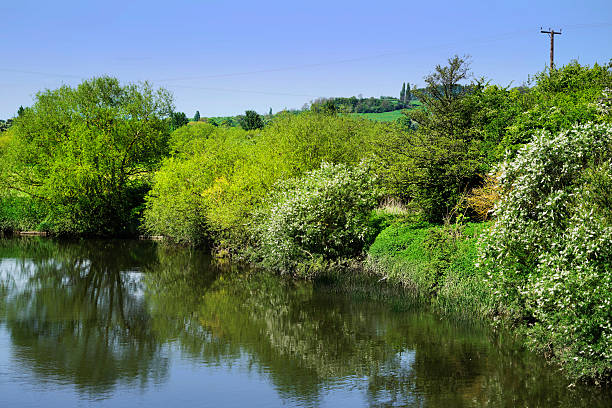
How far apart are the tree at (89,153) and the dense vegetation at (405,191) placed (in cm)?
15

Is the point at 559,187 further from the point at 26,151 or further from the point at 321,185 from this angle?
the point at 26,151

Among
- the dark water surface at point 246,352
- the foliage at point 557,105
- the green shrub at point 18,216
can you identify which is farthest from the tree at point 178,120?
the dark water surface at point 246,352

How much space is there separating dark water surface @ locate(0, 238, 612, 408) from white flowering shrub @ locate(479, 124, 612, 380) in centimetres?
150

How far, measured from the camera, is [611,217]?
536 inches

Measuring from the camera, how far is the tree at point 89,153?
147 ft

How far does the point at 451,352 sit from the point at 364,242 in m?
11.4

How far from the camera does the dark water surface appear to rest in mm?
14367

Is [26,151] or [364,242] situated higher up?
[26,151]

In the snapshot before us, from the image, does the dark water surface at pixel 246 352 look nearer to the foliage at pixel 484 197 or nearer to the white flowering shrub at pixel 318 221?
the white flowering shrub at pixel 318 221

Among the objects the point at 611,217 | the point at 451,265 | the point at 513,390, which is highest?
the point at 611,217

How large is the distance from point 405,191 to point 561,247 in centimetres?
1638

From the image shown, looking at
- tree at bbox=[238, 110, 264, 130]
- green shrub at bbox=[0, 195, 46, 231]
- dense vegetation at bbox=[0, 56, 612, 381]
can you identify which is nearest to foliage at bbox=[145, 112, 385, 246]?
dense vegetation at bbox=[0, 56, 612, 381]

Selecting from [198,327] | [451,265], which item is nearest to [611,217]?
[451,265]

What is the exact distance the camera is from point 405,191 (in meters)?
31.0
